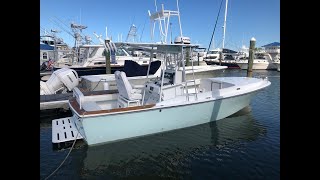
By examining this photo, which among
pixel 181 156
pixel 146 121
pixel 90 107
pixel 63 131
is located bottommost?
pixel 181 156

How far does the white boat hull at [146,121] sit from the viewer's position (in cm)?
724

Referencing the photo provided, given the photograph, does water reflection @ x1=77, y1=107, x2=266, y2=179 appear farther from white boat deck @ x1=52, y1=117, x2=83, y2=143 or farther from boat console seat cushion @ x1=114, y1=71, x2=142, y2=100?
boat console seat cushion @ x1=114, y1=71, x2=142, y2=100

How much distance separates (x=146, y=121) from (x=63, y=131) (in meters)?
2.70

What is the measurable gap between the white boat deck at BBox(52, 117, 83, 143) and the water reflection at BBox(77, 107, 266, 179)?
23.8 inches

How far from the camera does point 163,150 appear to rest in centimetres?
753

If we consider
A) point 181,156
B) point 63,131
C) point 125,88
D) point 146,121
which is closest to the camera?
point 181,156

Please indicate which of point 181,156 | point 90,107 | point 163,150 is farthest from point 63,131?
point 181,156

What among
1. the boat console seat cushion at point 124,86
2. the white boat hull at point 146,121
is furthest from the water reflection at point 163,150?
the boat console seat cushion at point 124,86

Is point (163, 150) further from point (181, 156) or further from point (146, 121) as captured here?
point (146, 121)

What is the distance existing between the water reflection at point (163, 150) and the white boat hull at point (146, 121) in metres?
0.25

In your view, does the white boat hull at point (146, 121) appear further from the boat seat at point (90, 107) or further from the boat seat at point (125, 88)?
the boat seat at point (125, 88)
